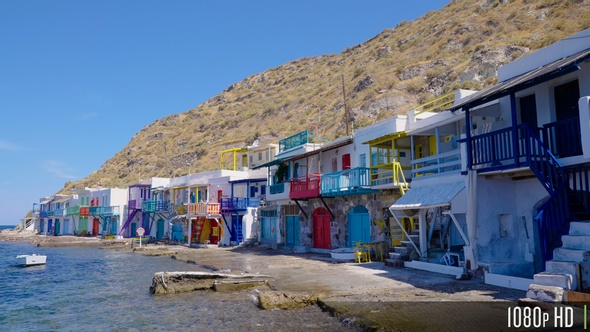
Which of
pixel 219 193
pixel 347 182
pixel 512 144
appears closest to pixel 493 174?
pixel 512 144

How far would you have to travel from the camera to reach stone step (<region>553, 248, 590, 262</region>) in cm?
1138

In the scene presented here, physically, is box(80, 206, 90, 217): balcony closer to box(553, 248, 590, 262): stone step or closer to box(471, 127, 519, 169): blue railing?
box(471, 127, 519, 169): blue railing

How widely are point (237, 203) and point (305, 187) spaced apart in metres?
11.7

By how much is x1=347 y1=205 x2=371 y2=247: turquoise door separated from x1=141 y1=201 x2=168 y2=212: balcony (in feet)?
95.2

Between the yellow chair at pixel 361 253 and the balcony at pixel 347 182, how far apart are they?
9.50 ft

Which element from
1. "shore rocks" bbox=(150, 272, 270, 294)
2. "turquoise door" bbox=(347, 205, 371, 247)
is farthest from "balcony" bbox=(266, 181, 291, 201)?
"shore rocks" bbox=(150, 272, 270, 294)

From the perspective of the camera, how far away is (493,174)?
15.3 meters

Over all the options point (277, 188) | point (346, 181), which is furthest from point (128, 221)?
point (346, 181)

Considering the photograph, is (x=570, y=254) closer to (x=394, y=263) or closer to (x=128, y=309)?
(x=394, y=263)

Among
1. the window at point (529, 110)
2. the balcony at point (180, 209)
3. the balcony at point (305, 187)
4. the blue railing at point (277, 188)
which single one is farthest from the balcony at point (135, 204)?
the window at point (529, 110)

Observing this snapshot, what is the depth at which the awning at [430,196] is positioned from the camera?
16.7 m

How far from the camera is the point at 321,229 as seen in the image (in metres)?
30.4

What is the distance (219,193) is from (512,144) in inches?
1321

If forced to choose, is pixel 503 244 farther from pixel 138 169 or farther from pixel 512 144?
pixel 138 169
